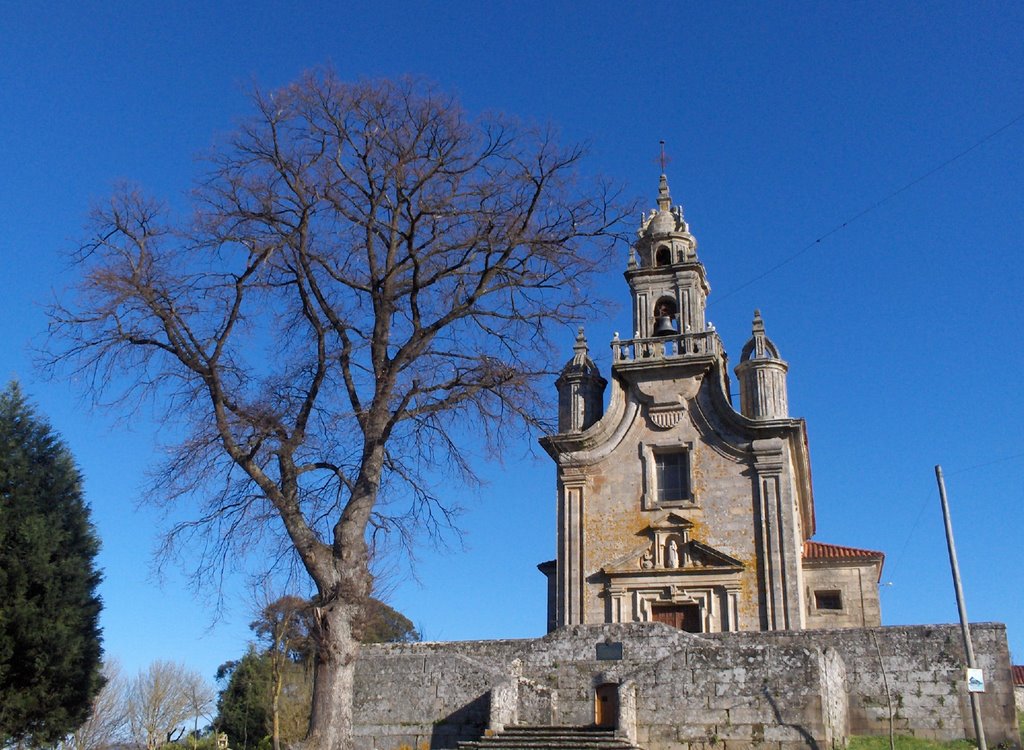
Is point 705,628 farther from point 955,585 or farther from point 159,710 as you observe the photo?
point 159,710

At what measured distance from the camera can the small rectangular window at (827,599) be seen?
31.2 metres

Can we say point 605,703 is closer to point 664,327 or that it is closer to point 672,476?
point 672,476

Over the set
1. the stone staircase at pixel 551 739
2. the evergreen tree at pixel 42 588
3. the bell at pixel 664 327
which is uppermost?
the bell at pixel 664 327

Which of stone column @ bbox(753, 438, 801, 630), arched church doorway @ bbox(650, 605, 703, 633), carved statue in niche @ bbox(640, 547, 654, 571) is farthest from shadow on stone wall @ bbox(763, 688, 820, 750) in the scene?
carved statue in niche @ bbox(640, 547, 654, 571)

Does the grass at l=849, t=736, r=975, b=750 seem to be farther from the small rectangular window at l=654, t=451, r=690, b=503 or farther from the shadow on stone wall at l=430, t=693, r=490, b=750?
the small rectangular window at l=654, t=451, r=690, b=503

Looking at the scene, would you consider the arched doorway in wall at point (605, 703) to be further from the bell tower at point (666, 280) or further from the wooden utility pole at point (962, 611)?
the bell tower at point (666, 280)

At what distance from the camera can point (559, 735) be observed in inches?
628

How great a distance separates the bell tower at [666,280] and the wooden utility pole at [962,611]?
37.9ft

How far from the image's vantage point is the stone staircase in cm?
1543

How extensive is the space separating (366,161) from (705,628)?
15570mm

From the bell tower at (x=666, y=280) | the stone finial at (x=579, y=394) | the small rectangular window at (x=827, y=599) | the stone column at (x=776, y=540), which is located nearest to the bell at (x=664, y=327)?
the bell tower at (x=666, y=280)

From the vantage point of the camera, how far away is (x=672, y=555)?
27.4m

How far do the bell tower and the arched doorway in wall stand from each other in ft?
48.6

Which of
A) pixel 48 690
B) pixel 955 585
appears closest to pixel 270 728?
pixel 48 690
